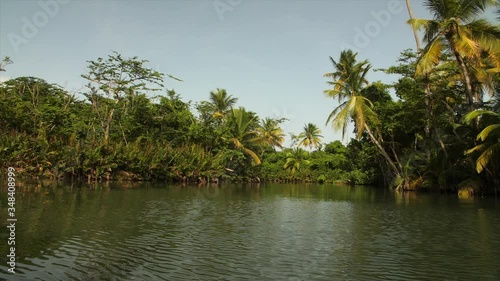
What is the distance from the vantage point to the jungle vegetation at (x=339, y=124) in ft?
66.8

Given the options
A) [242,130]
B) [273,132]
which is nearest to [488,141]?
[242,130]

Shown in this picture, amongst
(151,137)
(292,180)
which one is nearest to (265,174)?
(292,180)

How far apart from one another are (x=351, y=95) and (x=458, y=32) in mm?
11322

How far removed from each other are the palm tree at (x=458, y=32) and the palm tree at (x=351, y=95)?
6.89 metres

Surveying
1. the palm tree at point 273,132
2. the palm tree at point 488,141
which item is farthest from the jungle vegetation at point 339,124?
the palm tree at point 273,132

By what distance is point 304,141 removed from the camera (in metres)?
64.0

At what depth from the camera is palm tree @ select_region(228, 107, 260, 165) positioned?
126ft

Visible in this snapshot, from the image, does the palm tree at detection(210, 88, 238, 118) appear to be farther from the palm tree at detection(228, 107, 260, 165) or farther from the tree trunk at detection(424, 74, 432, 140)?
the tree trunk at detection(424, 74, 432, 140)

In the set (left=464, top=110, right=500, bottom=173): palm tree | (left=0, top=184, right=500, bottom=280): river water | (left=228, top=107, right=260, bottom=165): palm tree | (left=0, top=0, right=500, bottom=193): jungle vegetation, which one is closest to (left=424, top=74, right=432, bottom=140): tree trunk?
(left=0, top=0, right=500, bottom=193): jungle vegetation

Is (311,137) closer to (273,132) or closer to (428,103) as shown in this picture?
(273,132)

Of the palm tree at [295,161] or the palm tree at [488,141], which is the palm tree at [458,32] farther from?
the palm tree at [295,161]

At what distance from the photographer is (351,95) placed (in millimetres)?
30109

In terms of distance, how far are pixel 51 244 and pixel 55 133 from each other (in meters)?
23.8

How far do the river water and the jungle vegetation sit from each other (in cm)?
1111
